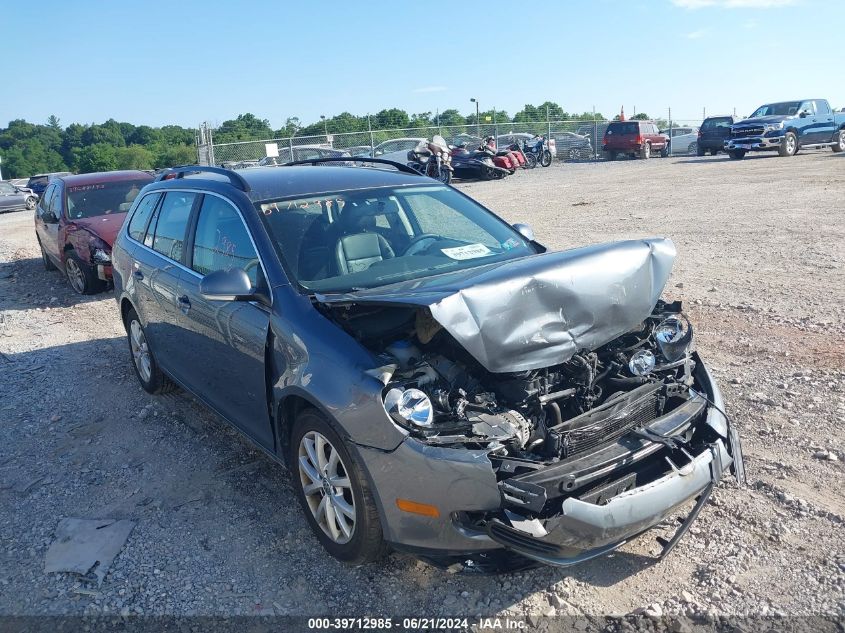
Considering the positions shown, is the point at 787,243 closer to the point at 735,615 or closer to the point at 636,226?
the point at 636,226

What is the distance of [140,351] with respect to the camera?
6125 millimetres

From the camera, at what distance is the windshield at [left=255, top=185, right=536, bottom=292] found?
4.07 meters

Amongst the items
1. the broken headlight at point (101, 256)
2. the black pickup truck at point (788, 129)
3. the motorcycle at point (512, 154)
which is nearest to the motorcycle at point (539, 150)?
the motorcycle at point (512, 154)

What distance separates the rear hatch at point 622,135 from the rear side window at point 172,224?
102 ft

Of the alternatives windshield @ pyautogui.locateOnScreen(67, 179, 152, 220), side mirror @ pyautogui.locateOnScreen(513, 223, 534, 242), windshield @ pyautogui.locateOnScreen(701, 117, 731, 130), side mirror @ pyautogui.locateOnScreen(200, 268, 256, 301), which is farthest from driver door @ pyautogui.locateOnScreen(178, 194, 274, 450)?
windshield @ pyautogui.locateOnScreen(701, 117, 731, 130)

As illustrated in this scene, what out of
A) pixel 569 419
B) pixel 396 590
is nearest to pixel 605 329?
pixel 569 419

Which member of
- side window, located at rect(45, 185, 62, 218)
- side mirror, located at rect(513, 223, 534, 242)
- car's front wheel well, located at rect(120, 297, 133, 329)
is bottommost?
car's front wheel well, located at rect(120, 297, 133, 329)

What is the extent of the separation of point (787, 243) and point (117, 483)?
30.3 ft

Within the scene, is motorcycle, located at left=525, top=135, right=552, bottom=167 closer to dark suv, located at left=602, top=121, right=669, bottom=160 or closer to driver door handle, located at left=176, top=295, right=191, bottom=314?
dark suv, located at left=602, top=121, right=669, bottom=160

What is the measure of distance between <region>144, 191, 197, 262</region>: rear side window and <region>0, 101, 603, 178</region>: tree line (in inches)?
1423

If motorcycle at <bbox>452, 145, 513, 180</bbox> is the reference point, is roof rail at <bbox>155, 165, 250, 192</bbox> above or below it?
above

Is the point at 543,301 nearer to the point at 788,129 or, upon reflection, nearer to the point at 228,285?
Answer: the point at 228,285

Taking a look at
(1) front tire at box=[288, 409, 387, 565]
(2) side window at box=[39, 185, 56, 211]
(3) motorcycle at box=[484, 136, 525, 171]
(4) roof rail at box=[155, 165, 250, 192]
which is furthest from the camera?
(3) motorcycle at box=[484, 136, 525, 171]

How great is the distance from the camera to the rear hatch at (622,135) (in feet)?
110
